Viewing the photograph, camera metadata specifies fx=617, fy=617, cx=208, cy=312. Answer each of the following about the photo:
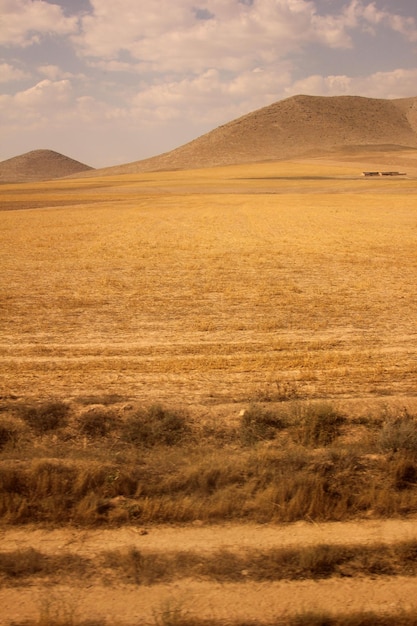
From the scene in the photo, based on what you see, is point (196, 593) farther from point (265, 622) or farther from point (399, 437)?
point (399, 437)

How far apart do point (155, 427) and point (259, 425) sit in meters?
1.27

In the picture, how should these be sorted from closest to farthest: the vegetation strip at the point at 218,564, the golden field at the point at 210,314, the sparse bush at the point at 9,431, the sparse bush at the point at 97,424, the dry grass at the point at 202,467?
the vegetation strip at the point at 218,564 → the dry grass at the point at 202,467 → the sparse bush at the point at 9,431 → the sparse bush at the point at 97,424 → the golden field at the point at 210,314

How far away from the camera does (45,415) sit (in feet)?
25.8

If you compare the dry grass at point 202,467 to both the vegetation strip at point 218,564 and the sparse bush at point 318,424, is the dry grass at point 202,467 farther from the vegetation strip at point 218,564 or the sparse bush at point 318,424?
the vegetation strip at point 218,564

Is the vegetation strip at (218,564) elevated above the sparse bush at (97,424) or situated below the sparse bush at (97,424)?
below

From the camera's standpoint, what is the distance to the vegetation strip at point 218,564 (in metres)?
4.84

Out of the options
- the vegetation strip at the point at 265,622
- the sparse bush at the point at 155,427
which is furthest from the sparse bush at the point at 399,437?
the vegetation strip at the point at 265,622

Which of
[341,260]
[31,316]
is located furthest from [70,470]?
[341,260]

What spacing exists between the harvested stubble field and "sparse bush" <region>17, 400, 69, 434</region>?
26 mm

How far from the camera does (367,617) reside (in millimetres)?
4371

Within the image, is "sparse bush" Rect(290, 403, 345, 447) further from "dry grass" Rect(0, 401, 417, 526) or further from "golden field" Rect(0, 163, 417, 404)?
"golden field" Rect(0, 163, 417, 404)

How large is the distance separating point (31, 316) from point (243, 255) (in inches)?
510

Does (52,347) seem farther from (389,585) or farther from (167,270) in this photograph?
(167,270)

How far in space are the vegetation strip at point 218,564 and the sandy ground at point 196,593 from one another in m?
0.08
